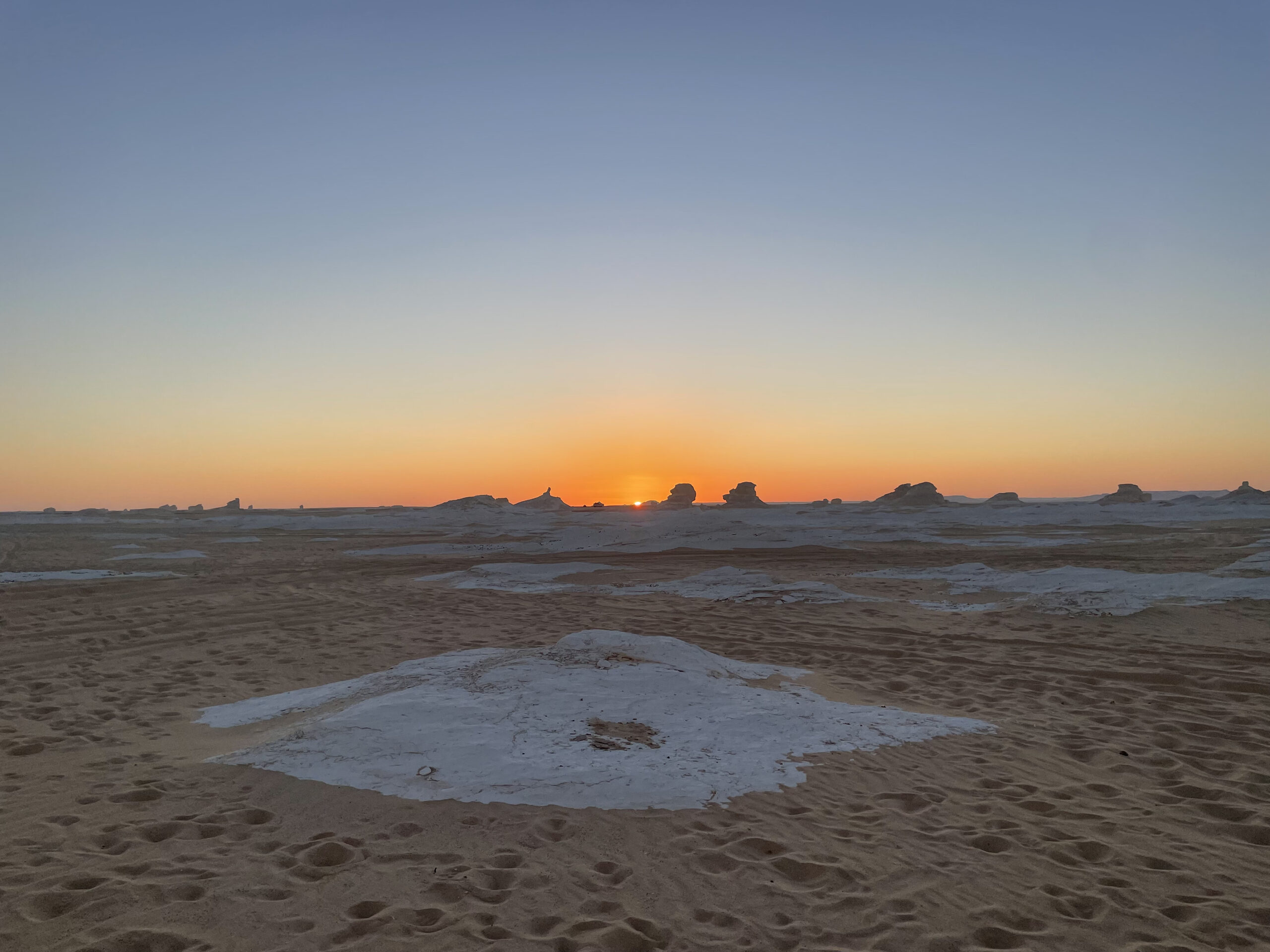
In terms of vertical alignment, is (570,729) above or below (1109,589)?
below

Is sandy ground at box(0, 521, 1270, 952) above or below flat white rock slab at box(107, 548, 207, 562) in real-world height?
below

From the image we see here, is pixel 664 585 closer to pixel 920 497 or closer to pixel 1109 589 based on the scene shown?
pixel 1109 589

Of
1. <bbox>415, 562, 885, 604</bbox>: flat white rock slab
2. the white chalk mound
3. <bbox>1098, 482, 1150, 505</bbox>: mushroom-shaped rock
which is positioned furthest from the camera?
<bbox>1098, 482, 1150, 505</bbox>: mushroom-shaped rock

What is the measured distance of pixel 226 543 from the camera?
38.9 m

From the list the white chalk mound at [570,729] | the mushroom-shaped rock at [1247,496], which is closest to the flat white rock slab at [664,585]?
the white chalk mound at [570,729]

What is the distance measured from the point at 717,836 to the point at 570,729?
2.12 meters

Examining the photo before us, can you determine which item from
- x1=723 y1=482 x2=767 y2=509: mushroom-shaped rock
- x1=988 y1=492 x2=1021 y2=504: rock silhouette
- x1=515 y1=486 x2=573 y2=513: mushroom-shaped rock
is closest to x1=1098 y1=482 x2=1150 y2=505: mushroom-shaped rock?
x1=988 y1=492 x2=1021 y2=504: rock silhouette

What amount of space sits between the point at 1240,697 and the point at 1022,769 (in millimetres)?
4148

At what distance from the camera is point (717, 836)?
4645 millimetres

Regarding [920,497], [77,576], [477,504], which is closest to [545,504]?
[477,504]

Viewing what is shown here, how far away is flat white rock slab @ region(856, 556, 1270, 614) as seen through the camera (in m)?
12.8

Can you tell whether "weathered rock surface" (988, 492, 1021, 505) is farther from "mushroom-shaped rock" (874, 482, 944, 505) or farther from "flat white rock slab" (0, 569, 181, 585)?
"flat white rock slab" (0, 569, 181, 585)

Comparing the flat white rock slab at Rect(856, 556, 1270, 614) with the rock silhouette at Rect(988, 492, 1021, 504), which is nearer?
the flat white rock slab at Rect(856, 556, 1270, 614)

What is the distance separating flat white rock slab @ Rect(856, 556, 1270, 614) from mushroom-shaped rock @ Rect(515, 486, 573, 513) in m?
76.5
